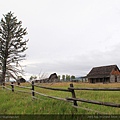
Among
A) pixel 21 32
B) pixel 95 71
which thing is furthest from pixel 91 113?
pixel 95 71

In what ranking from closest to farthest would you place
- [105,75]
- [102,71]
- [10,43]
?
[10,43] → [105,75] → [102,71]

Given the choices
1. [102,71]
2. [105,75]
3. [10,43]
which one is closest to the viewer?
[10,43]

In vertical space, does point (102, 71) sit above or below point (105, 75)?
above

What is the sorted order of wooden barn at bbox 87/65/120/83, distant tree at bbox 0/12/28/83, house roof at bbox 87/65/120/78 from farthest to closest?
1. house roof at bbox 87/65/120/78
2. wooden barn at bbox 87/65/120/83
3. distant tree at bbox 0/12/28/83

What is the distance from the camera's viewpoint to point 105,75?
52969 millimetres

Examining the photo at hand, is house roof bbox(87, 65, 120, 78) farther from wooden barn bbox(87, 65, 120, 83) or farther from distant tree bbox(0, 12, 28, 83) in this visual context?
distant tree bbox(0, 12, 28, 83)

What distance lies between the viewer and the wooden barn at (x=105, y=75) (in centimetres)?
5297

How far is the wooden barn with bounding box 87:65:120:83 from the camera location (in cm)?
5297

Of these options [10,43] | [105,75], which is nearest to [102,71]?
[105,75]

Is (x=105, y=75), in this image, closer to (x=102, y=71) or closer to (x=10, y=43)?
(x=102, y=71)

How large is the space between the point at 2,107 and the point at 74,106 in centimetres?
393

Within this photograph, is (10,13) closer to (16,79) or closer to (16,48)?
(16,48)

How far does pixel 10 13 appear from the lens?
3322 cm

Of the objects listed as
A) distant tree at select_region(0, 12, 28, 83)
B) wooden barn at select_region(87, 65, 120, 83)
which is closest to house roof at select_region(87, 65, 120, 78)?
wooden barn at select_region(87, 65, 120, 83)
